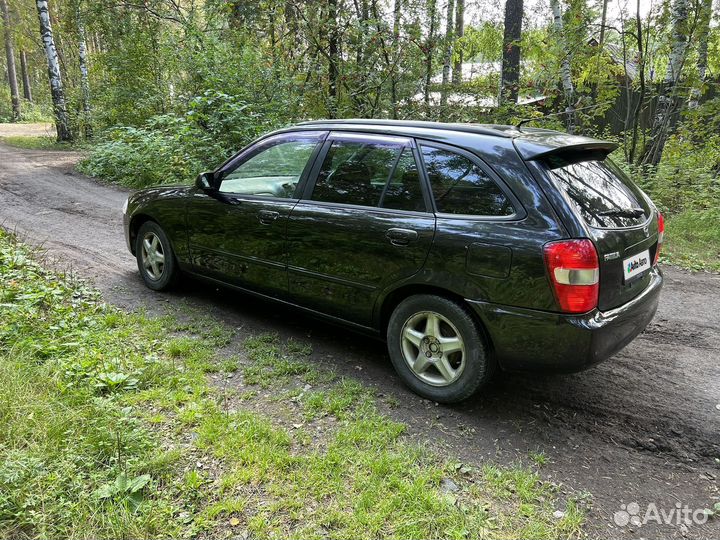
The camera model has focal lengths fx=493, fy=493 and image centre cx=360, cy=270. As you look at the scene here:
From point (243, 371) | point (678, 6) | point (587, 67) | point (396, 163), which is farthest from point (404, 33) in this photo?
point (243, 371)

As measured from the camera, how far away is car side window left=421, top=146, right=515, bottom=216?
3068 millimetres

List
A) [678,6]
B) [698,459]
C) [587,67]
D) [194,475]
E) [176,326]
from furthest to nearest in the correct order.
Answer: [587,67], [678,6], [176,326], [698,459], [194,475]

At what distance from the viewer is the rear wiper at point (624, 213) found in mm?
3055

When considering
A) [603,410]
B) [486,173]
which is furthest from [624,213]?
[603,410]

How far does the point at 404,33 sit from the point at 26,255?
8.01 m

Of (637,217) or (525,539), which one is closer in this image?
(525,539)

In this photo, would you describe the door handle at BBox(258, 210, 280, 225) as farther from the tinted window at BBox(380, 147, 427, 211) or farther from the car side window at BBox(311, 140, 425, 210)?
the tinted window at BBox(380, 147, 427, 211)

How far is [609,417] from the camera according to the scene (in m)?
3.24

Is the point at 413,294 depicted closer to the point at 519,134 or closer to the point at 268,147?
the point at 519,134

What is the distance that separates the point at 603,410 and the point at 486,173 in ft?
5.83

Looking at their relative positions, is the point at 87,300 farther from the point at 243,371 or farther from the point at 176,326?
the point at 243,371

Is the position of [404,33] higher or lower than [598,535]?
higher

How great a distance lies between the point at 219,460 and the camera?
274 centimetres

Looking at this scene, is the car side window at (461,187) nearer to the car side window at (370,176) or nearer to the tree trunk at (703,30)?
the car side window at (370,176)
